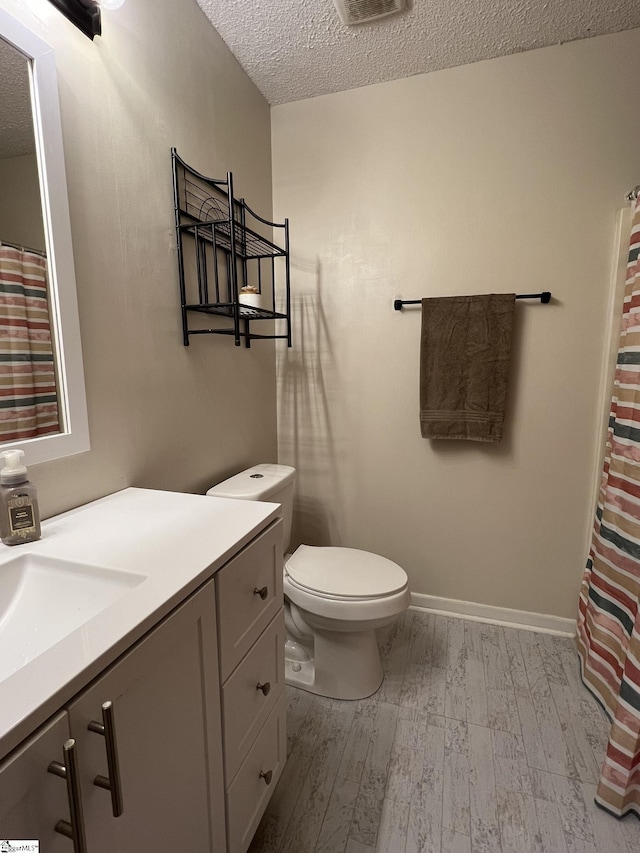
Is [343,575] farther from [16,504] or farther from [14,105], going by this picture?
[14,105]

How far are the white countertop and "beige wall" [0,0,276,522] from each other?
0.15 meters

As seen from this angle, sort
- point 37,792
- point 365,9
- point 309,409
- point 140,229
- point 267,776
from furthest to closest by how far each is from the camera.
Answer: point 309,409 < point 365,9 < point 140,229 < point 267,776 < point 37,792

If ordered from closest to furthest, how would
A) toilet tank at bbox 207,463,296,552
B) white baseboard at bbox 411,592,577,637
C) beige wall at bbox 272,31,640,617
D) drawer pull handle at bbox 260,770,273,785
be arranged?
drawer pull handle at bbox 260,770,273,785 → toilet tank at bbox 207,463,296,552 → beige wall at bbox 272,31,640,617 → white baseboard at bbox 411,592,577,637

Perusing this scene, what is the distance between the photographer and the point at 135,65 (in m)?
1.19

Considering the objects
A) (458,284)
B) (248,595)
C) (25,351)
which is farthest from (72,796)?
(458,284)

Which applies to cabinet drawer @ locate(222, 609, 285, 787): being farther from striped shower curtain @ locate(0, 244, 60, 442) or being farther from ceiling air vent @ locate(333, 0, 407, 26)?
ceiling air vent @ locate(333, 0, 407, 26)

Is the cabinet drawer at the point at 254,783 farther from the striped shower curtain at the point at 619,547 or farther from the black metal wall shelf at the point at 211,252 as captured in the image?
the black metal wall shelf at the point at 211,252

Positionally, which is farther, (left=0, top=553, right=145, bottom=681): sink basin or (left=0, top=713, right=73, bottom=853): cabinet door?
(left=0, top=553, right=145, bottom=681): sink basin

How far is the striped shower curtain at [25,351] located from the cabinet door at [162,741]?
0.57m

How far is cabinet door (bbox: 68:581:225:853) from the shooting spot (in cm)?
53

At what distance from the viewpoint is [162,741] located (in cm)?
65

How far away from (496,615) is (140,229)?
2143mm

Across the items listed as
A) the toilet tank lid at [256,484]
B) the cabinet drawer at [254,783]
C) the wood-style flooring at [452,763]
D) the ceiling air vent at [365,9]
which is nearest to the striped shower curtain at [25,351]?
the toilet tank lid at [256,484]

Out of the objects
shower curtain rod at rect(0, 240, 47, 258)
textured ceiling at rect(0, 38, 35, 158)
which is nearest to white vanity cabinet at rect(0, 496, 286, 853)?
shower curtain rod at rect(0, 240, 47, 258)
